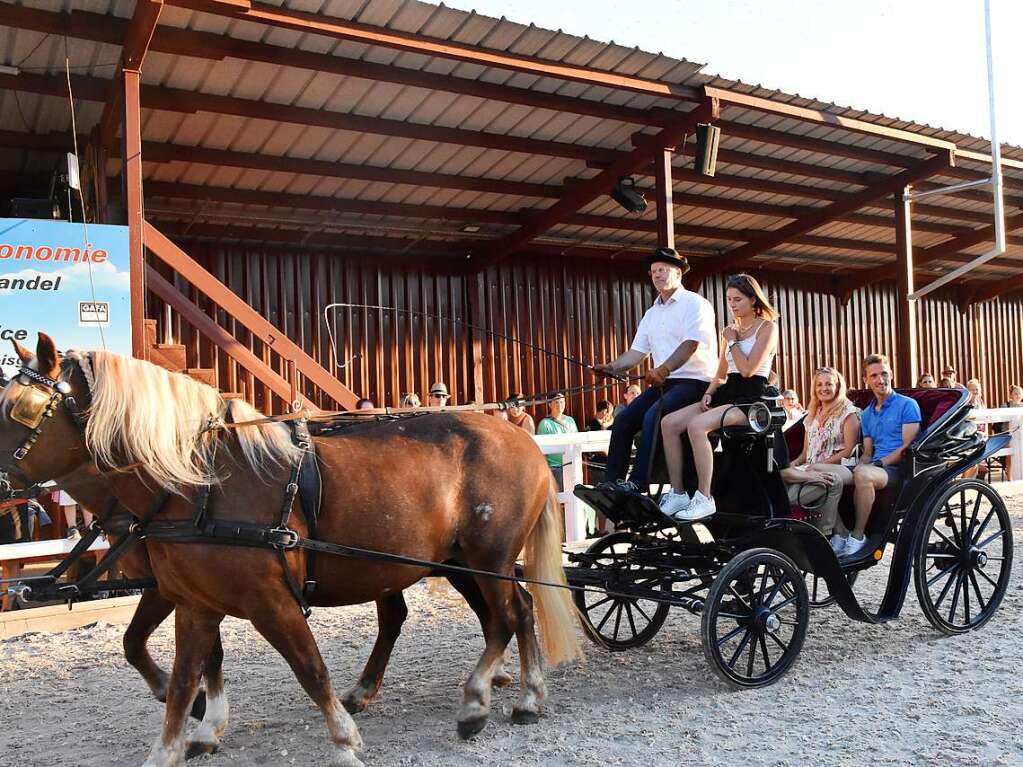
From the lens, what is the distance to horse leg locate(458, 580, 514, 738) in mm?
3942

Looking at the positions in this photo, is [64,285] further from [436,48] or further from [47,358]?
[47,358]

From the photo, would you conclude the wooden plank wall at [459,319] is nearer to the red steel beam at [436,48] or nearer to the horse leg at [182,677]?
the red steel beam at [436,48]

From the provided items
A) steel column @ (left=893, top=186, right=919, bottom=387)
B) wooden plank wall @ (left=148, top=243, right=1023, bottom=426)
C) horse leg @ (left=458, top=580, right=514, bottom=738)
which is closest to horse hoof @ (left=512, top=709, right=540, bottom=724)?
horse leg @ (left=458, top=580, right=514, bottom=738)

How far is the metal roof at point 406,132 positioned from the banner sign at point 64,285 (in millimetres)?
1578

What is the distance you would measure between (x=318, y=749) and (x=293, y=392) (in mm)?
5050

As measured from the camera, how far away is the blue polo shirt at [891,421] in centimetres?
557

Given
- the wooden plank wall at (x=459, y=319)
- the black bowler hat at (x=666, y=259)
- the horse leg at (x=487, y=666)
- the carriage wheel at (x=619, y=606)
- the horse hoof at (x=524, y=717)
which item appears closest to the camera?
the horse leg at (x=487, y=666)

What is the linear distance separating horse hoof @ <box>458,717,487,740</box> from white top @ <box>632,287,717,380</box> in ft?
6.81

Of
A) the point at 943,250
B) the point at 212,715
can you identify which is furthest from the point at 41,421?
the point at 943,250

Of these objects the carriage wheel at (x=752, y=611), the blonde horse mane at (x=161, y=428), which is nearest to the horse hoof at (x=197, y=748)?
the blonde horse mane at (x=161, y=428)

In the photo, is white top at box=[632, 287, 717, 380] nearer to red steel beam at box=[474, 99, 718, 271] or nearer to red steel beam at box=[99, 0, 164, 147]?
red steel beam at box=[99, 0, 164, 147]

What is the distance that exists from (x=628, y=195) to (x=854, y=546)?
6.19 metres

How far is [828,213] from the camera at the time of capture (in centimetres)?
1309

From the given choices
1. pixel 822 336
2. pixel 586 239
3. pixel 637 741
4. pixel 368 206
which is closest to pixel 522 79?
pixel 368 206
